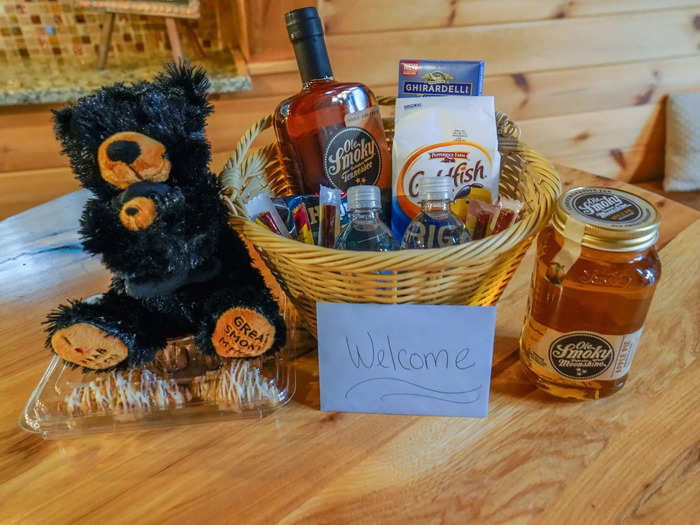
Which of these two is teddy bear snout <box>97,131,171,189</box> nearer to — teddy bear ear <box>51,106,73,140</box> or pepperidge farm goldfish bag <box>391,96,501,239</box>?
teddy bear ear <box>51,106,73,140</box>

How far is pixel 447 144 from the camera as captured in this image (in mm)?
672

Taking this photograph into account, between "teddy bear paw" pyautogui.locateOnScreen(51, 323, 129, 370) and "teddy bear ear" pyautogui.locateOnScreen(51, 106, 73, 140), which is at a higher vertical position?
"teddy bear ear" pyautogui.locateOnScreen(51, 106, 73, 140)

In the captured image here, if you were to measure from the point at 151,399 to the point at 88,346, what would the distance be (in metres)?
0.09

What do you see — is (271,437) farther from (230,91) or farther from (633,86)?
(633,86)

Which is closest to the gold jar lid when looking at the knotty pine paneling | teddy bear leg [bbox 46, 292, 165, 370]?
teddy bear leg [bbox 46, 292, 165, 370]

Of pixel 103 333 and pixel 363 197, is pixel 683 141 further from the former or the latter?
pixel 103 333

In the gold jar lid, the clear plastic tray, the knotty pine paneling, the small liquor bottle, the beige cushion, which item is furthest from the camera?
the beige cushion

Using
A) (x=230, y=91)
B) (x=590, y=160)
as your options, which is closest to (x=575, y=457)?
(x=230, y=91)

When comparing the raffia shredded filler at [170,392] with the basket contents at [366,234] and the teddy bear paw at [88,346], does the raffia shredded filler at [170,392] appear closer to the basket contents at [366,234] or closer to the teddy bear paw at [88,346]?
the teddy bear paw at [88,346]

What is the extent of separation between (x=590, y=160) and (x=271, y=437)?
1931 millimetres

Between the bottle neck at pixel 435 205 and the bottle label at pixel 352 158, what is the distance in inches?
6.8

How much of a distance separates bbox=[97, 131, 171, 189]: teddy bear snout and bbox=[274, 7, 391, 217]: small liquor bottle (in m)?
0.25

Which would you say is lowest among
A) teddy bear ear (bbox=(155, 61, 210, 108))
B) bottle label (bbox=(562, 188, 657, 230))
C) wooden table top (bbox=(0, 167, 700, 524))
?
wooden table top (bbox=(0, 167, 700, 524))

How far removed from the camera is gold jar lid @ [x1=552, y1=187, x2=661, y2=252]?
49cm
